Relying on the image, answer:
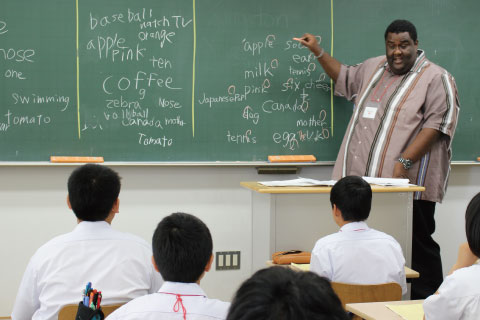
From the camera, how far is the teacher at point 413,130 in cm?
370

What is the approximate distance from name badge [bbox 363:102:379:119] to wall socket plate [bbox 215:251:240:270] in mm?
1410

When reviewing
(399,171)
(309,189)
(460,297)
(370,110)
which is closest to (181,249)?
(460,297)

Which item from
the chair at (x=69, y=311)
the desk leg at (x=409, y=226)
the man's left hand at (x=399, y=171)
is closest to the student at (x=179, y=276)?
the chair at (x=69, y=311)

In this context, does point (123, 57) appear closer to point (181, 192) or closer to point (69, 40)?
point (69, 40)

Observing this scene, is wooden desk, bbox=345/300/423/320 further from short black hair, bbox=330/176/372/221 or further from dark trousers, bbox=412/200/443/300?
dark trousers, bbox=412/200/443/300

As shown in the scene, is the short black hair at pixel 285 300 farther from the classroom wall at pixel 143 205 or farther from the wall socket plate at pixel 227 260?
the wall socket plate at pixel 227 260

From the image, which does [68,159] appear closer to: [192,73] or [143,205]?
[143,205]

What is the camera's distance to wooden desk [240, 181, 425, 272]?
3221 mm

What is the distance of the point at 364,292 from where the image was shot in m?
2.24

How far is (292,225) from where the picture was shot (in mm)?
3254

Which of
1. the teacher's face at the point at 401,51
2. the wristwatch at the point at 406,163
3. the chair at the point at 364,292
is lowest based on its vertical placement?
the chair at the point at 364,292

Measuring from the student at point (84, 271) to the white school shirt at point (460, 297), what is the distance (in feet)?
3.20

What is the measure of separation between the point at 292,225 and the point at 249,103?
1205mm

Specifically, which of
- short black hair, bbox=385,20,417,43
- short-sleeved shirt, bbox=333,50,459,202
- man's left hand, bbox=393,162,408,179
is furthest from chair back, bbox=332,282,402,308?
short black hair, bbox=385,20,417,43
